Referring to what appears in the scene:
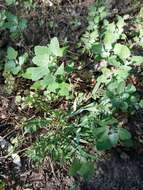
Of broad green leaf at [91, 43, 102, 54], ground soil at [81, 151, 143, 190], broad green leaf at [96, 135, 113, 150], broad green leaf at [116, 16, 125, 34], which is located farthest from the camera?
broad green leaf at [116, 16, 125, 34]

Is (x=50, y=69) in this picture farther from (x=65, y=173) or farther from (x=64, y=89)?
(x=65, y=173)

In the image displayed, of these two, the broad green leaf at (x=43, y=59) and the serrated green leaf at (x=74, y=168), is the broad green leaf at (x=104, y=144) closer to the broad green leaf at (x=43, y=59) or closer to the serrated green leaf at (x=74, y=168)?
the serrated green leaf at (x=74, y=168)

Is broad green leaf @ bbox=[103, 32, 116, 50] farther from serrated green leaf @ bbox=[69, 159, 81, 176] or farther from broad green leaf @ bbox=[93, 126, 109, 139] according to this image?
serrated green leaf @ bbox=[69, 159, 81, 176]

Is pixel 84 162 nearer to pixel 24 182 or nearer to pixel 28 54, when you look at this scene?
pixel 24 182

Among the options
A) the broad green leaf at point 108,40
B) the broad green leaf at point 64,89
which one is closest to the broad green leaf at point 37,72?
the broad green leaf at point 64,89

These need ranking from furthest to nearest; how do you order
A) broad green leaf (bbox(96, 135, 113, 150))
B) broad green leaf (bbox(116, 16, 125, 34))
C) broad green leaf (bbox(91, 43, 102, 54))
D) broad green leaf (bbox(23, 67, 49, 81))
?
1. broad green leaf (bbox(116, 16, 125, 34))
2. broad green leaf (bbox(91, 43, 102, 54))
3. broad green leaf (bbox(23, 67, 49, 81))
4. broad green leaf (bbox(96, 135, 113, 150))

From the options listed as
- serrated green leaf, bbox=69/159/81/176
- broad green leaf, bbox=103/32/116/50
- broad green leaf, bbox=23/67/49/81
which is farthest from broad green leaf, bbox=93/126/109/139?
broad green leaf, bbox=103/32/116/50

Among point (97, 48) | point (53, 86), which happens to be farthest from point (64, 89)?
point (97, 48)

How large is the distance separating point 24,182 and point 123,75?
87cm

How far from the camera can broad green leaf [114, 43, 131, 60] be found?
2.50 m

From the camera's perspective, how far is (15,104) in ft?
8.84

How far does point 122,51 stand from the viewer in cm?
252

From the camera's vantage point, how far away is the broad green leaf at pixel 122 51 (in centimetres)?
250

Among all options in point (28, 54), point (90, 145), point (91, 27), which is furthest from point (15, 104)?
point (91, 27)
